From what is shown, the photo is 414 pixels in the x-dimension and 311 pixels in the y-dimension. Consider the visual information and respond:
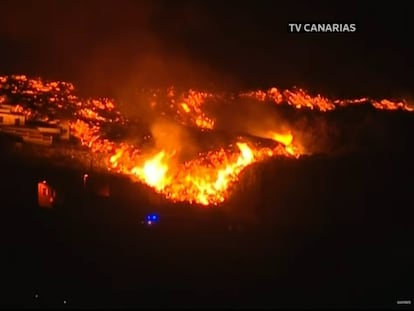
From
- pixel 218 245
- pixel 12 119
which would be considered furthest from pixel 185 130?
pixel 12 119

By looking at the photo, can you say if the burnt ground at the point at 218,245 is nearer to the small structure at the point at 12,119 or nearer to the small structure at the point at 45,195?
the small structure at the point at 45,195

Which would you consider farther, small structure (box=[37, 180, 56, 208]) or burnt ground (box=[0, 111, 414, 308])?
small structure (box=[37, 180, 56, 208])

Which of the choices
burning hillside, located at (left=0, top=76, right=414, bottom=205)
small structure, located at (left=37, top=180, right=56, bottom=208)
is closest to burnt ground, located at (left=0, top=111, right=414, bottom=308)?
small structure, located at (left=37, top=180, right=56, bottom=208)

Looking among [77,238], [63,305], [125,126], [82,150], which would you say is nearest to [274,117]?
[125,126]

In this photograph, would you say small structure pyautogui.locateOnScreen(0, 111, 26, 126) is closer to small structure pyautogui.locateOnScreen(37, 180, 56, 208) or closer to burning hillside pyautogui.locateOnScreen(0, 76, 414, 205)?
burning hillside pyautogui.locateOnScreen(0, 76, 414, 205)

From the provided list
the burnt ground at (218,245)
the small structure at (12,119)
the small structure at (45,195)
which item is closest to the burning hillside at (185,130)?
the small structure at (12,119)

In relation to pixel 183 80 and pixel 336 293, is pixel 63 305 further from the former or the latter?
pixel 183 80
